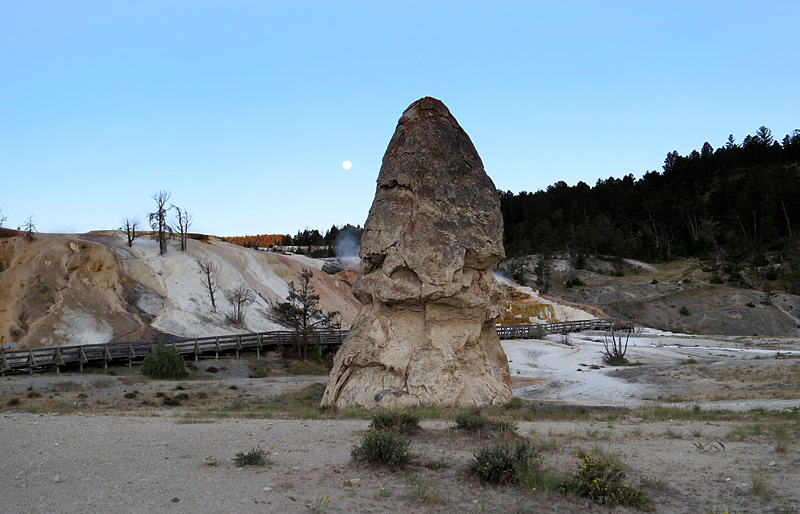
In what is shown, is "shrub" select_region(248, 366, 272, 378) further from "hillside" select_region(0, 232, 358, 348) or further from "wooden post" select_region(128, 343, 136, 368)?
"hillside" select_region(0, 232, 358, 348)

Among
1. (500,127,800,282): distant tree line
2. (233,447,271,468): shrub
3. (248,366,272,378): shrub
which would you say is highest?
(500,127,800,282): distant tree line

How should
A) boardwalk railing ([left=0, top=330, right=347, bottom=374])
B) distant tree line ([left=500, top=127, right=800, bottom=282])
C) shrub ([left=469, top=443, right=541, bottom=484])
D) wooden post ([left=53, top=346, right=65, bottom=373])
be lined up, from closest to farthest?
shrub ([left=469, top=443, right=541, bottom=484]) < boardwalk railing ([left=0, top=330, right=347, bottom=374]) < wooden post ([left=53, top=346, right=65, bottom=373]) < distant tree line ([left=500, top=127, right=800, bottom=282])

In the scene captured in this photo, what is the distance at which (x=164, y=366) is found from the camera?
1026 inches

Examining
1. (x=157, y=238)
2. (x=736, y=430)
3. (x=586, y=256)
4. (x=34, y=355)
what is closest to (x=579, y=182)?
(x=586, y=256)

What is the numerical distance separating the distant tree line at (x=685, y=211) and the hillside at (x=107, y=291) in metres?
45.8

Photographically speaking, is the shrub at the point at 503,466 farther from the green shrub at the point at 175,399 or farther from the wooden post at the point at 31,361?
the wooden post at the point at 31,361

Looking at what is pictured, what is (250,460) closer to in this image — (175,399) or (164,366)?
(175,399)

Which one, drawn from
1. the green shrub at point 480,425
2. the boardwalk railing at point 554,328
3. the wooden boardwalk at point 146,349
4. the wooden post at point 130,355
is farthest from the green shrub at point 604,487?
the boardwalk railing at point 554,328

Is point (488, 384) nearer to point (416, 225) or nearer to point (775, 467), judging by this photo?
point (416, 225)

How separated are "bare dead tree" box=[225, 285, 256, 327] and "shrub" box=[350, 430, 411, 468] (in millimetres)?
37020

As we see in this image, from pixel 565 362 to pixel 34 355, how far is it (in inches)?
1023

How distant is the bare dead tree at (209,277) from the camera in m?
43.0

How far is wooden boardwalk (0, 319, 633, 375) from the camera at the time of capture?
88.8ft

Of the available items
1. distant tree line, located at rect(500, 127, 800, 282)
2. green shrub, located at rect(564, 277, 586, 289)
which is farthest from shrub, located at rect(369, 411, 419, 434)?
distant tree line, located at rect(500, 127, 800, 282)
